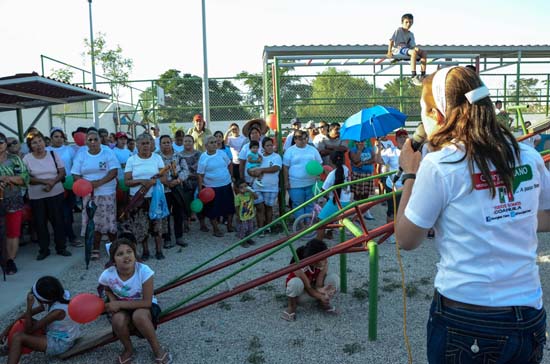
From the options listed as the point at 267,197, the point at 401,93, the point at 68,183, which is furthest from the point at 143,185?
the point at 401,93

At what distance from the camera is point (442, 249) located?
140cm

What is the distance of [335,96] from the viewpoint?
10117 mm

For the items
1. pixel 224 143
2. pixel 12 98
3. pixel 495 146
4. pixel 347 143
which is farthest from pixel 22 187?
pixel 495 146

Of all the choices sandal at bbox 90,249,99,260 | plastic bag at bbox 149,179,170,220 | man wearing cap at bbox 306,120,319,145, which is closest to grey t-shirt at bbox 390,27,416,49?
man wearing cap at bbox 306,120,319,145

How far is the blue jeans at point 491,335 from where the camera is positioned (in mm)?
1312

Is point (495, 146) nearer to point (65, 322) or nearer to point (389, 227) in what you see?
point (389, 227)

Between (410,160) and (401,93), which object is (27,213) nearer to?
(410,160)

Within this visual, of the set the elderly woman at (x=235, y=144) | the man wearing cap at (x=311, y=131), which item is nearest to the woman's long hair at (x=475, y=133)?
the elderly woman at (x=235, y=144)

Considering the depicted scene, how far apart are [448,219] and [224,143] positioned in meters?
7.24

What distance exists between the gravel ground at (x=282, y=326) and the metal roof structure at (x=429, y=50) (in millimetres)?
5050

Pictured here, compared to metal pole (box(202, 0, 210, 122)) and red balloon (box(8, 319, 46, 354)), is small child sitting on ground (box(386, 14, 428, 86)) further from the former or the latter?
metal pole (box(202, 0, 210, 122))

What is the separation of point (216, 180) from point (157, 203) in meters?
1.27

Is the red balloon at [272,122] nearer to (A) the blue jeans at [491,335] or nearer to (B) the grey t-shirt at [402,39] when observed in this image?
(B) the grey t-shirt at [402,39]

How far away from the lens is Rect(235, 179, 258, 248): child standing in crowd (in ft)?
21.4
